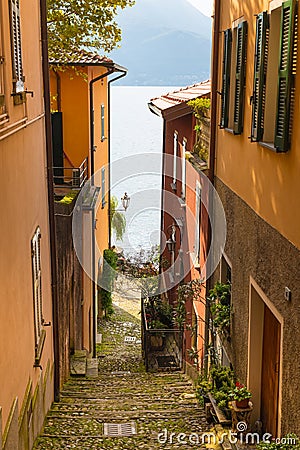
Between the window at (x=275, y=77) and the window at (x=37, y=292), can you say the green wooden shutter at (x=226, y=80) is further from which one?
the window at (x=37, y=292)

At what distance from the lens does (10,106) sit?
6273mm

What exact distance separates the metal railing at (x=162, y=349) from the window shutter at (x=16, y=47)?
930 cm

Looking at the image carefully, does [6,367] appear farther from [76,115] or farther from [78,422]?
[76,115]

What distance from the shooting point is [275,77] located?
661 centimetres

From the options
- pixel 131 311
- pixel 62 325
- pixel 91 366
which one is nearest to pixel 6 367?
pixel 62 325

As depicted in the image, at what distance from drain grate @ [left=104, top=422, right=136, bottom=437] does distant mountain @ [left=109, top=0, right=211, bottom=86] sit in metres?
101

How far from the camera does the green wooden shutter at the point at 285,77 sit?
5.67 meters

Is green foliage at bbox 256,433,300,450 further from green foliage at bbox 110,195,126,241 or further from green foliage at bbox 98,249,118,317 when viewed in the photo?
green foliage at bbox 110,195,126,241

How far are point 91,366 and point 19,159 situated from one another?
8259mm

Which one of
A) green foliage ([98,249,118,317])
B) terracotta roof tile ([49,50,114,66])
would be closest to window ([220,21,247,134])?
terracotta roof tile ([49,50,114,66])

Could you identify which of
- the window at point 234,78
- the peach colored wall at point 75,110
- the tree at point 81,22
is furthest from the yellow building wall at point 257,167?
the peach colored wall at point 75,110

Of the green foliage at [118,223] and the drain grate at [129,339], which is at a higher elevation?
the green foliage at [118,223]

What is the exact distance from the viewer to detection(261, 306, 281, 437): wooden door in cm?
695

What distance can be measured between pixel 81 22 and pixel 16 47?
235 inches
